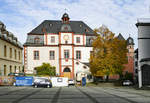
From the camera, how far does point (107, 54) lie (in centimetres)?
4303

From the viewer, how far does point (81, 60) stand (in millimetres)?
57125

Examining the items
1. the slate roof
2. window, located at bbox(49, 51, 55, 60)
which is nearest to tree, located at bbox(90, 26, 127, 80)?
the slate roof

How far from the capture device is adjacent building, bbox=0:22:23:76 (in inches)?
1537

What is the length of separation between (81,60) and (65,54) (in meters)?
4.59

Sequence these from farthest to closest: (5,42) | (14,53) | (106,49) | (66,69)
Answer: (66,69)
(14,53)
(106,49)
(5,42)

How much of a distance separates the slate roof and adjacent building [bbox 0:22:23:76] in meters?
9.44

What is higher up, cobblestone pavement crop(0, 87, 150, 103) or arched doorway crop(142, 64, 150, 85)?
arched doorway crop(142, 64, 150, 85)

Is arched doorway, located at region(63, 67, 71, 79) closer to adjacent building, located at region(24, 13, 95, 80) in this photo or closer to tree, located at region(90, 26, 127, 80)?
adjacent building, located at region(24, 13, 95, 80)

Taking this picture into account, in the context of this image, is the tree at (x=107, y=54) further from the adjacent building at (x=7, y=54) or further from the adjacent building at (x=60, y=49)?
the adjacent building at (x=7, y=54)

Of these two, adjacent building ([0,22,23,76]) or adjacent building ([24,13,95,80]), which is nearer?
adjacent building ([0,22,23,76])

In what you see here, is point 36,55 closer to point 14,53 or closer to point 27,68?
point 27,68

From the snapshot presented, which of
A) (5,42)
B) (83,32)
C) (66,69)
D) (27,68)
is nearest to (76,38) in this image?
(83,32)

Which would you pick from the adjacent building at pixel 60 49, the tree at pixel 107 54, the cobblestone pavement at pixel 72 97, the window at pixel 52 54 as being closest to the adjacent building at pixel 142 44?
the tree at pixel 107 54

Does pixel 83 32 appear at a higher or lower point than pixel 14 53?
higher
